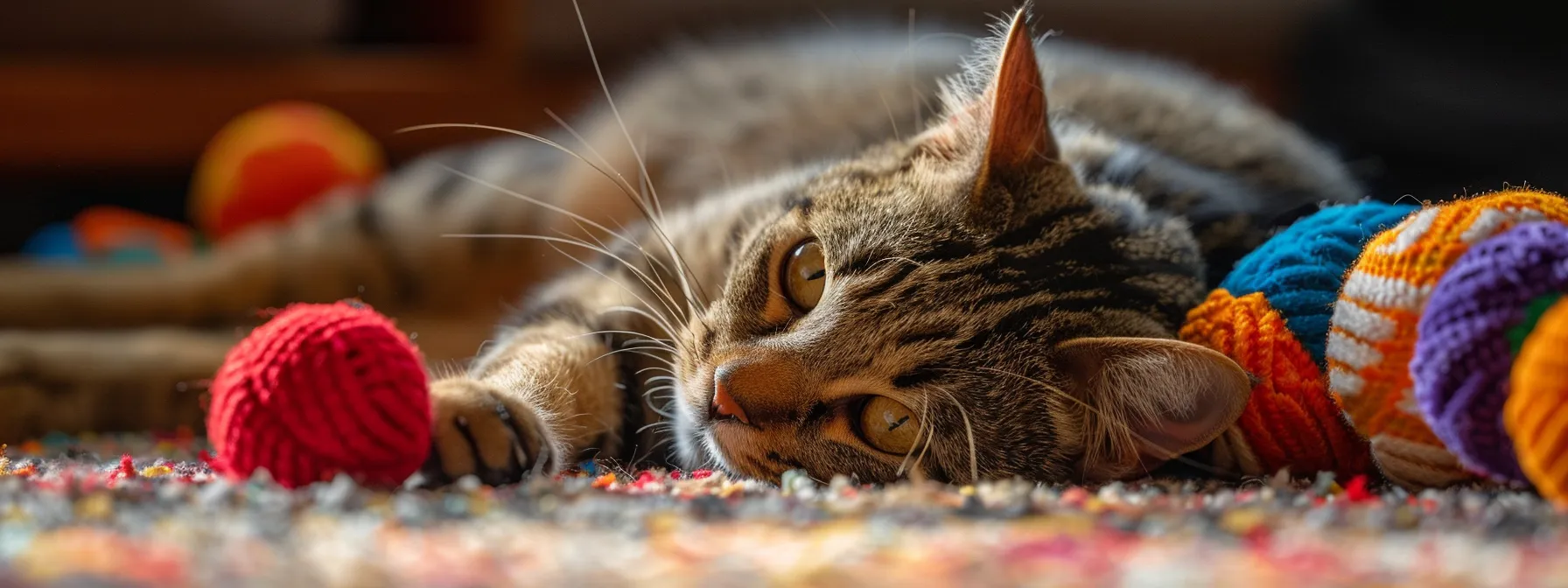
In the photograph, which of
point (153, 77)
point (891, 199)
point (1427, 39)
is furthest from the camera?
point (153, 77)

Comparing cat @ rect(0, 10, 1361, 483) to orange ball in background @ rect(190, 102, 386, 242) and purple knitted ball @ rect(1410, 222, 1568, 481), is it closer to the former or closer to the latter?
purple knitted ball @ rect(1410, 222, 1568, 481)

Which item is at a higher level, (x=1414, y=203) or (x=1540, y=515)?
(x=1414, y=203)

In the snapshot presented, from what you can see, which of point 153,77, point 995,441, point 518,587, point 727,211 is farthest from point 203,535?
point 153,77

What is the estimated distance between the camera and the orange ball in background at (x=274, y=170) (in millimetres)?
2209

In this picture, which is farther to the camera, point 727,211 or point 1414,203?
point 727,211

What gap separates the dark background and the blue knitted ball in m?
1.50

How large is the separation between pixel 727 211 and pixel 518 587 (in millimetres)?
964

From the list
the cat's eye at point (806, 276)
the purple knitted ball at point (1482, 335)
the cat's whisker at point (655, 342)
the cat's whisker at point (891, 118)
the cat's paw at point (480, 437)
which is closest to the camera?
the purple knitted ball at point (1482, 335)

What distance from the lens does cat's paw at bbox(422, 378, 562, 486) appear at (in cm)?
87

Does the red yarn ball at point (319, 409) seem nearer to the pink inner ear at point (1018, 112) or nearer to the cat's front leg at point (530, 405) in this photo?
the cat's front leg at point (530, 405)

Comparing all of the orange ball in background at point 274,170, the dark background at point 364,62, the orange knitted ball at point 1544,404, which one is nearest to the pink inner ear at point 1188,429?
the orange knitted ball at point 1544,404

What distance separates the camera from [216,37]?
279 centimetres

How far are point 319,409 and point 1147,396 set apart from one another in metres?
0.64

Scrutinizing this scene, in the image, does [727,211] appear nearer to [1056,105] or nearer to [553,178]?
[1056,105]
